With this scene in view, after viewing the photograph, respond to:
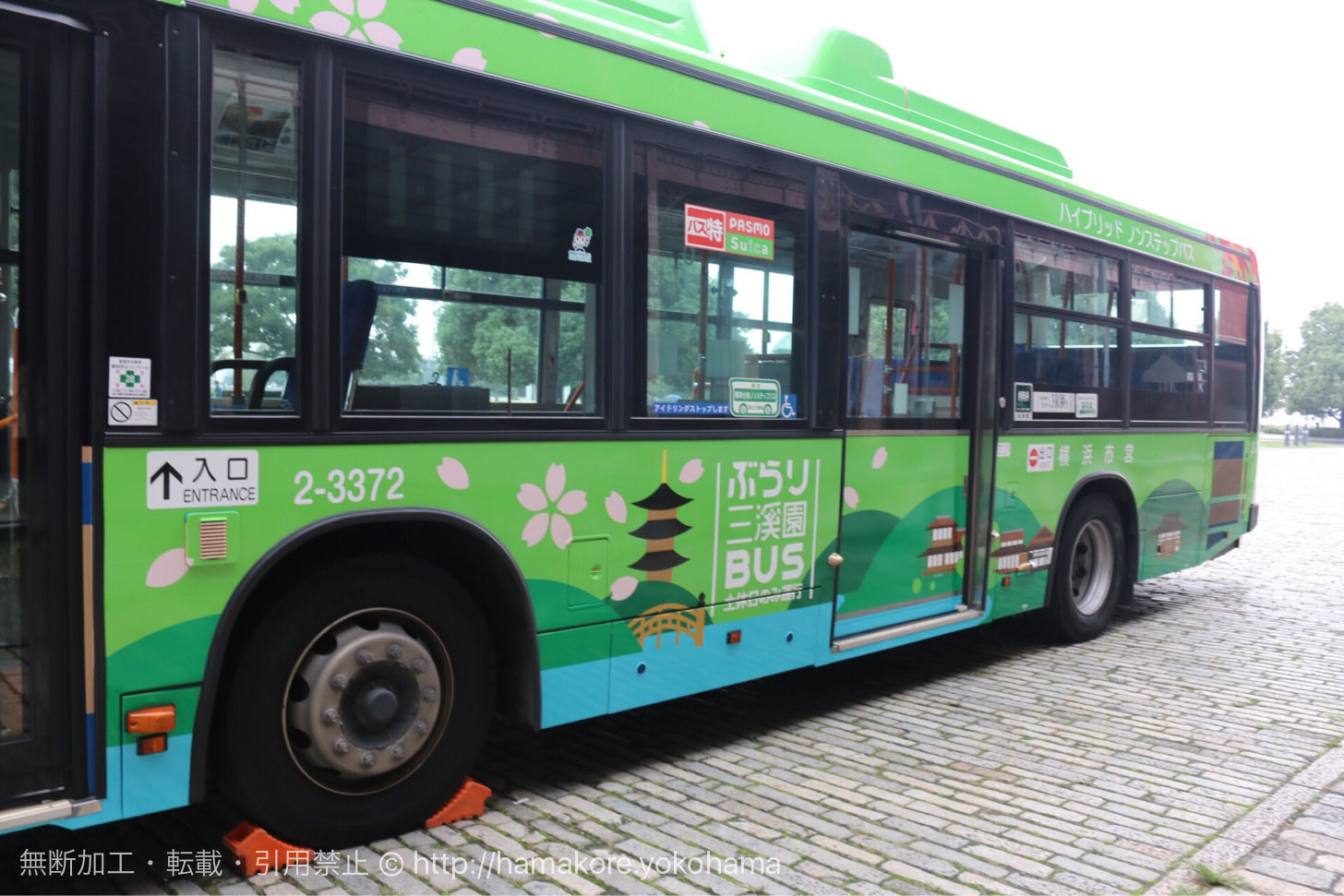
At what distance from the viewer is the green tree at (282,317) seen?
3.39 metres

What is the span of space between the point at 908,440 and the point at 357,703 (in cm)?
348

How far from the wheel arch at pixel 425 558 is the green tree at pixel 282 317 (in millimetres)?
520

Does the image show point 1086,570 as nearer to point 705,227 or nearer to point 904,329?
point 904,329

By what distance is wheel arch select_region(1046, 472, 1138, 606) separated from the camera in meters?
7.48

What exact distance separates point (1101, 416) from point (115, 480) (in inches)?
257

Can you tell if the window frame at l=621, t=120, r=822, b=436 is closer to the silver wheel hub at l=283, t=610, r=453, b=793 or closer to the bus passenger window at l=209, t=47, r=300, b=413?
the silver wheel hub at l=283, t=610, r=453, b=793

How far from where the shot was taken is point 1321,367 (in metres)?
116

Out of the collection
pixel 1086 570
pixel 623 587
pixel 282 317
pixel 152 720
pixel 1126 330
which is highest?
pixel 1126 330

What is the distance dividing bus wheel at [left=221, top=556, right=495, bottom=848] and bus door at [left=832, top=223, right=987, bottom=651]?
231 cm

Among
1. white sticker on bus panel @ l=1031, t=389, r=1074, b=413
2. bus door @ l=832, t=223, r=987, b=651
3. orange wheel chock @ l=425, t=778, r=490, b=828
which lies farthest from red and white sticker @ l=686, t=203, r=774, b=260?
white sticker on bus panel @ l=1031, t=389, r=1074, b=413

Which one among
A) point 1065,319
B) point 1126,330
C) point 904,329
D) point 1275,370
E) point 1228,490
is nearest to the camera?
point 904,329

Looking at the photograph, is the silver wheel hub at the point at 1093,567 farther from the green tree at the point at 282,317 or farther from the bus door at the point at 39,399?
the bus door at the point at 39,399

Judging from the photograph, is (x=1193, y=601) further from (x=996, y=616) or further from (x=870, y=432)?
(x=870, y=432)

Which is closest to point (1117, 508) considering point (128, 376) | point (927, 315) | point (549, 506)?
point (927, 315)
